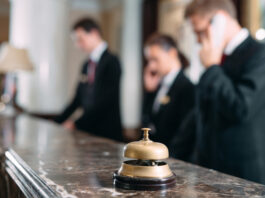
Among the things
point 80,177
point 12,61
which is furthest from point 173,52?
point 12,61

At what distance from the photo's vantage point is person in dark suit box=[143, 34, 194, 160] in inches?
114

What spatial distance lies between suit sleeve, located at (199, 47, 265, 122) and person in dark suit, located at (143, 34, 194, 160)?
2.34 ft

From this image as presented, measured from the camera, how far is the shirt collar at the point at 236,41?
85.9 inches

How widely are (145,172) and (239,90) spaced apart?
1.10m

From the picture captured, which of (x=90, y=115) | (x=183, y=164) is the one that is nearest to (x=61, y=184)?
(x=183, y=164)

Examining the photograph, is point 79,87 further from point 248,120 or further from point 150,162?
point 150,162

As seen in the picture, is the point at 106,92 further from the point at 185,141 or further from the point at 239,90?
the point at 239,90

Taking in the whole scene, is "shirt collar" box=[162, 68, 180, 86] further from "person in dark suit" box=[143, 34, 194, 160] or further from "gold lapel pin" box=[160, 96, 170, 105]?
"gold lapel pin" box=[160, 96, 170, 105]

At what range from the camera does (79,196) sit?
89 centimetres

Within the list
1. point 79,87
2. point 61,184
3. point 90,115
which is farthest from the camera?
point 79,87

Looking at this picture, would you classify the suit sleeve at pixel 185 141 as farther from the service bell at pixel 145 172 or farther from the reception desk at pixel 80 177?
the service bell at pixel 145 172

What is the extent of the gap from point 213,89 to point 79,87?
2.48 metres

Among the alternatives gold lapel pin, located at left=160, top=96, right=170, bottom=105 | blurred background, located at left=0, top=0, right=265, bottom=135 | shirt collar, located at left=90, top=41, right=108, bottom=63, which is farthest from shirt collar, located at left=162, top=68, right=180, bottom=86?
blurred background, located at left=0, top=0, right=265, bottom=135

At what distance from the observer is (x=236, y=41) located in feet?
7.21
